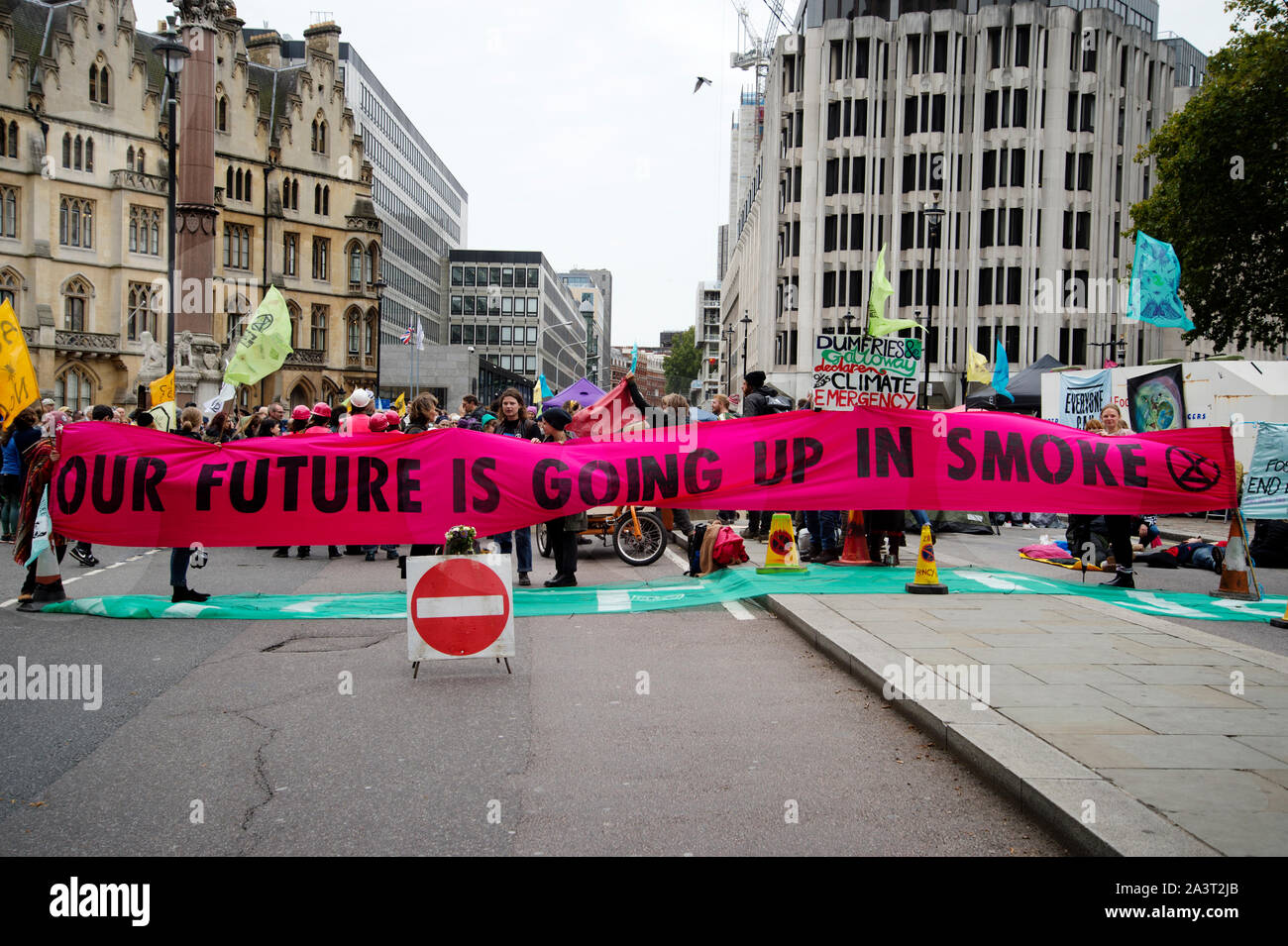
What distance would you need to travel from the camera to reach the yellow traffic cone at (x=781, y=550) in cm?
1139

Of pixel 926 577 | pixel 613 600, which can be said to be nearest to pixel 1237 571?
pixel 926 577

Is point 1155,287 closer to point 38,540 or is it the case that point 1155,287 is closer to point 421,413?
point 421,413

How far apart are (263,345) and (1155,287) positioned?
16900 mm

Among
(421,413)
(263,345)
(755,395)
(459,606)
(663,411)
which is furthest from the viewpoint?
(263,345)

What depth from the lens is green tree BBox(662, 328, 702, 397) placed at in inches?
7323

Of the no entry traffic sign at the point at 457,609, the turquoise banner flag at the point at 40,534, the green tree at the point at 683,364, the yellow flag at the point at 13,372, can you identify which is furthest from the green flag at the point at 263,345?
the green tree at the point at 683,364

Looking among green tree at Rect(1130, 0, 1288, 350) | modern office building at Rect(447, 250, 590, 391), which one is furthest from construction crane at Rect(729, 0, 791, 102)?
green tree at Rect(1130, 0, 1288, 350)

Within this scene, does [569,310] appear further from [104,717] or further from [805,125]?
[104,717]

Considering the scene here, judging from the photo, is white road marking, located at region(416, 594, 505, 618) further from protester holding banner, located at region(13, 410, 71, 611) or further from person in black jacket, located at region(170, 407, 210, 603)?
protester holding banner, located at region(13, 410, 71, 611)

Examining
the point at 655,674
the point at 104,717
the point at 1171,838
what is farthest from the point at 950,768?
the point at 104,717

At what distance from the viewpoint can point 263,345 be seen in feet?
64.1

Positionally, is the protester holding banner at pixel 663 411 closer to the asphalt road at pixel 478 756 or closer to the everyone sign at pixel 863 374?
the everyone sign at pixel 863 374

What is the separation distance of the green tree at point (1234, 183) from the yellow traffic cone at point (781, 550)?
87.8ft
